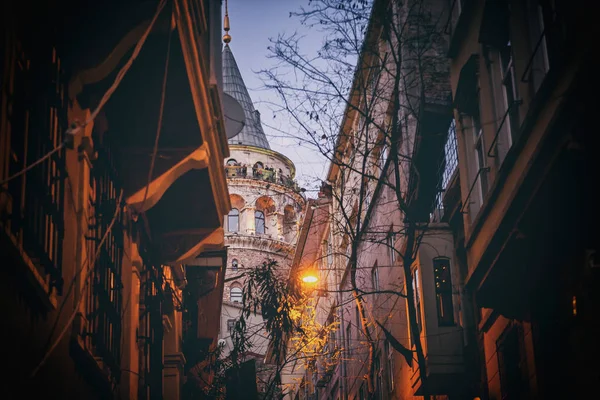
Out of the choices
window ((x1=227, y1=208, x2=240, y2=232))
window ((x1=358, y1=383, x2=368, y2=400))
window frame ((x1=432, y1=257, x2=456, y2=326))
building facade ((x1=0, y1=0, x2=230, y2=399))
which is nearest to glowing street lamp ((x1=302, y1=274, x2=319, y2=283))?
window frame ((x1=432, y1=257, x2=456, y2=326))

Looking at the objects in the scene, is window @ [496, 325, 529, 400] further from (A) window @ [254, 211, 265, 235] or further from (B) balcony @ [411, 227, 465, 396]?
(A) window @ [254, 211, 265, 235]

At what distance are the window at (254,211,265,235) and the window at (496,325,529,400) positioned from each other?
84322mm

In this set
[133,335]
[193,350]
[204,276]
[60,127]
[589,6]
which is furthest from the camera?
[193,350]

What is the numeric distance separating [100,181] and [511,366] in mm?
8496

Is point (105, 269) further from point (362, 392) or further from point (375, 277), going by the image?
point (362, 392)

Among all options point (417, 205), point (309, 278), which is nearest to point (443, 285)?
point (417, 205)

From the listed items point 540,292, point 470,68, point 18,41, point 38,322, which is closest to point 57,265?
point 38,322

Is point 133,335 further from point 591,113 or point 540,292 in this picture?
point 591,113

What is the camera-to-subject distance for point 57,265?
8.69 metres

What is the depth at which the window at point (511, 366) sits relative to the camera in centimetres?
1638

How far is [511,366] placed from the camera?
17016 millimetres

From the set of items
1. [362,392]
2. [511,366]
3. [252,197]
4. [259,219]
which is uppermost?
[252,197]

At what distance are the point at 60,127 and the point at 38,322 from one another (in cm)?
212

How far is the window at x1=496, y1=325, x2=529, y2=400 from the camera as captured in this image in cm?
1638
